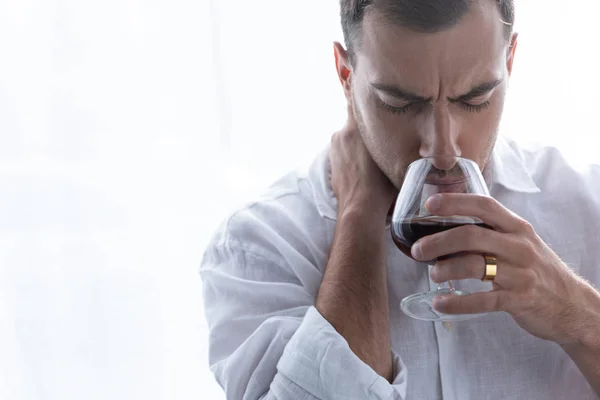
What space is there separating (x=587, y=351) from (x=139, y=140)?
1.57 metres

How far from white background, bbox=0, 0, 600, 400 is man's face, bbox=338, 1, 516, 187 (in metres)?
1.03

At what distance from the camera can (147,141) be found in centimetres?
250

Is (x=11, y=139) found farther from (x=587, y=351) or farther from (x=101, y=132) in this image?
(x=587, y=351)

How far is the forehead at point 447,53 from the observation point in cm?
152

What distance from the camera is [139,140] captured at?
249 cm

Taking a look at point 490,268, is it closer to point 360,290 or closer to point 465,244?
point 465,244

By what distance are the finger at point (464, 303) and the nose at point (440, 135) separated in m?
0.32

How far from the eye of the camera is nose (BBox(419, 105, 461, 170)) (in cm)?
151

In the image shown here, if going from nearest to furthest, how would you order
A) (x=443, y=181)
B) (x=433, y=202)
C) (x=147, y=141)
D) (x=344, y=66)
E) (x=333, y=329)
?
(x=433, y=202) < (x=443, y=181) < (x=333, y=329) < (x=344, y=66) < (x=147, y=141)

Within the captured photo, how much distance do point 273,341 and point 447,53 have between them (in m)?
0.67

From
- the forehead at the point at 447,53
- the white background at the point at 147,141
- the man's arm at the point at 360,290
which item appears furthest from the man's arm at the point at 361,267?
the white background at the point at 147,141

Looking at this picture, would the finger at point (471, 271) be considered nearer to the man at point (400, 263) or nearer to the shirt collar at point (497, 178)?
the man at point (400, 263)

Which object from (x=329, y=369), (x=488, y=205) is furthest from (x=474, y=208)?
(x=329, y=369)

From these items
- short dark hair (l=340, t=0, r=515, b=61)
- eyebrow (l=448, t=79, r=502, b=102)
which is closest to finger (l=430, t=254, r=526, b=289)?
eyebrow (l=448, t=79, r=502, b=102)
